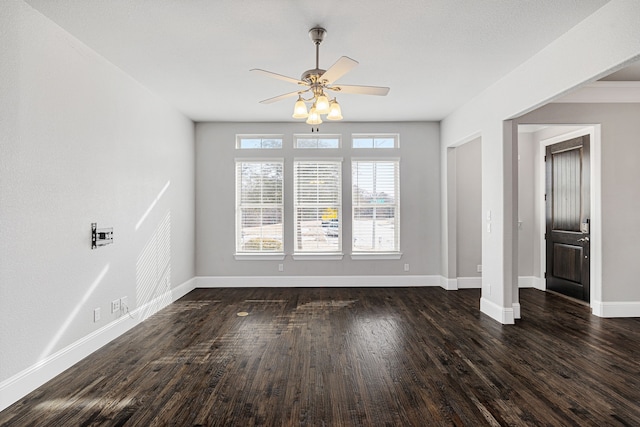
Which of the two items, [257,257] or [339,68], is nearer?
[339,68]

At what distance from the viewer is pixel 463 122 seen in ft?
17.3

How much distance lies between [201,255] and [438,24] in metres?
5.02

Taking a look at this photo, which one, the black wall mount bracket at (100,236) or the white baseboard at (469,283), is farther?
the white baseboard at (469,283)

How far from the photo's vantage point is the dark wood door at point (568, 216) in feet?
16.5

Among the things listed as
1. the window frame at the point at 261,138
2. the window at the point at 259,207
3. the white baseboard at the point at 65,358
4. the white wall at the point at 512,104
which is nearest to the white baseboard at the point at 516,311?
the white wall at the point at 512,104

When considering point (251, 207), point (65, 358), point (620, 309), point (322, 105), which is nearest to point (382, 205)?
point (251, 207)

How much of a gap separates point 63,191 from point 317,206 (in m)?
3.84

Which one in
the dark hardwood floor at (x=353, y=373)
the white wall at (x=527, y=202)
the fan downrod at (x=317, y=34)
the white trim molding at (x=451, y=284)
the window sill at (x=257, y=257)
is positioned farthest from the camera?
the window sill at (x=257, y=257)

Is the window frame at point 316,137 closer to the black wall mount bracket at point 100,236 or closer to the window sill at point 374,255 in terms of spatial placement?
the window sill at point 374,255

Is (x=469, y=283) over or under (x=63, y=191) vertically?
under

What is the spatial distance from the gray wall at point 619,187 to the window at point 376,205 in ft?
7.94

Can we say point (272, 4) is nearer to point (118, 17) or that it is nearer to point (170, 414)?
point (118, 17)

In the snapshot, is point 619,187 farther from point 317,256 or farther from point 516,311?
point 317,256

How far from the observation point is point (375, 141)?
630 cm
